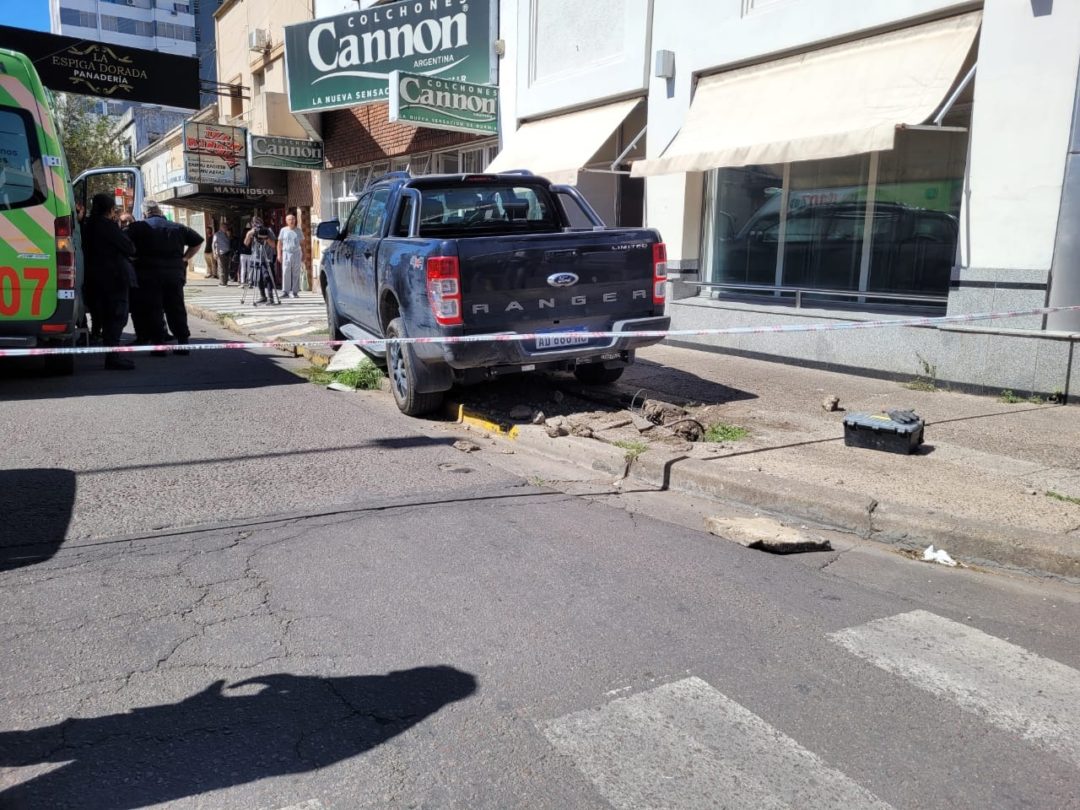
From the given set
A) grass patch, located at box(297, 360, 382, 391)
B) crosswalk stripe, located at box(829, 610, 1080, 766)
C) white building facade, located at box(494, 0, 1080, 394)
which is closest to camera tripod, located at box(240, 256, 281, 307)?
white building facade, located at box(494, 0, 1080, 394)

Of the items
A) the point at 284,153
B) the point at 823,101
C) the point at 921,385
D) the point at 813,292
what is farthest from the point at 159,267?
the point at 284,153

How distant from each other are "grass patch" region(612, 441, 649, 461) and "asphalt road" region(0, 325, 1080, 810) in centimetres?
65

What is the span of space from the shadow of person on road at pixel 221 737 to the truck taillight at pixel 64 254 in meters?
6.79

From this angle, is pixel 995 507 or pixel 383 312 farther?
pixel 383 312

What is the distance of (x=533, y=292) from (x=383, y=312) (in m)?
1.75

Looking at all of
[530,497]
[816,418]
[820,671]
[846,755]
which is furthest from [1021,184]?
[846,755]

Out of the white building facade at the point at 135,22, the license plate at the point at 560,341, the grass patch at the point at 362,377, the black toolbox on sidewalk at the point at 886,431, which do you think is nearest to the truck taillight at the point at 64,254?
the grass patch at the point at 362,377

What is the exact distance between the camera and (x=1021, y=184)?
26.3 ft

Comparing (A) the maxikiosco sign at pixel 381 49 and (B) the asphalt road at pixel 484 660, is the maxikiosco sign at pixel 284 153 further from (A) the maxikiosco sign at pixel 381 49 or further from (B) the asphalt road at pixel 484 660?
(B) the asphalt road at pixel 484 660

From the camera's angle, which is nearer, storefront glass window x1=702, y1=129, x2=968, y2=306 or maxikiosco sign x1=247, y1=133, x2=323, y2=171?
storefront glass window x1=702, y1=129, x2=968, y2=306

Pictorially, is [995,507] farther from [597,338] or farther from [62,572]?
[62,572]

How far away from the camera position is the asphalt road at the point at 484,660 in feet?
8.75

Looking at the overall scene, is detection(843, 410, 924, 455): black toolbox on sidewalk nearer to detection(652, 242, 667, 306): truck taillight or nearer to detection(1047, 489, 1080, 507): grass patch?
detection(1047, 489, 1080, 507): grass patch

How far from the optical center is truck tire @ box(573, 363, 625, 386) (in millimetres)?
8625
